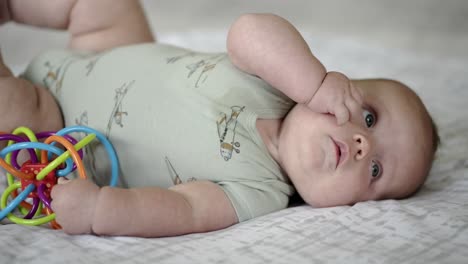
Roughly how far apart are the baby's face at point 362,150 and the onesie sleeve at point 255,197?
0.15ft

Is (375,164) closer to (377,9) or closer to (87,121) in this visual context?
(87,121)

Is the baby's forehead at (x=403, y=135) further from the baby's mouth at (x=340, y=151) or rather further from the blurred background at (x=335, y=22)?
the blurred background at (x=335, y=22)

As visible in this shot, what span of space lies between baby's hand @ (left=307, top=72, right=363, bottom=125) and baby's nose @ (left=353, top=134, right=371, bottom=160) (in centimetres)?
4

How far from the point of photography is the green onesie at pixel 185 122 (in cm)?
115

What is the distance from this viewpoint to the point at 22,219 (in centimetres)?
104

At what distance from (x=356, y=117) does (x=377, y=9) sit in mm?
1583

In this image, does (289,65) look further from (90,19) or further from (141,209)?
(90,19)

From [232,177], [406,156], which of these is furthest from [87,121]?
[406,156]

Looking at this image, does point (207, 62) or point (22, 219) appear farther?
point (207, 62)

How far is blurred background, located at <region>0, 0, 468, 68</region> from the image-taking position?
7.40 feet

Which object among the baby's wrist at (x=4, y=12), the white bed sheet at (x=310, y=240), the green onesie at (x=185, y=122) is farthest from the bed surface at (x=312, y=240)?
the baby's wrist at (x=4, y=12)

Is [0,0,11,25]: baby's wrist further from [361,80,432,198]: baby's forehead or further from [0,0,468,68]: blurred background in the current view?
[361,80,432,198]: baby's forehead

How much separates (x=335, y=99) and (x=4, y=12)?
→ 2.89 feet

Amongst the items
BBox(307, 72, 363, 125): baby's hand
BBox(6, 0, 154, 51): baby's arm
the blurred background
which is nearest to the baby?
BBox(307, 72, 363, 125): baby's hand
